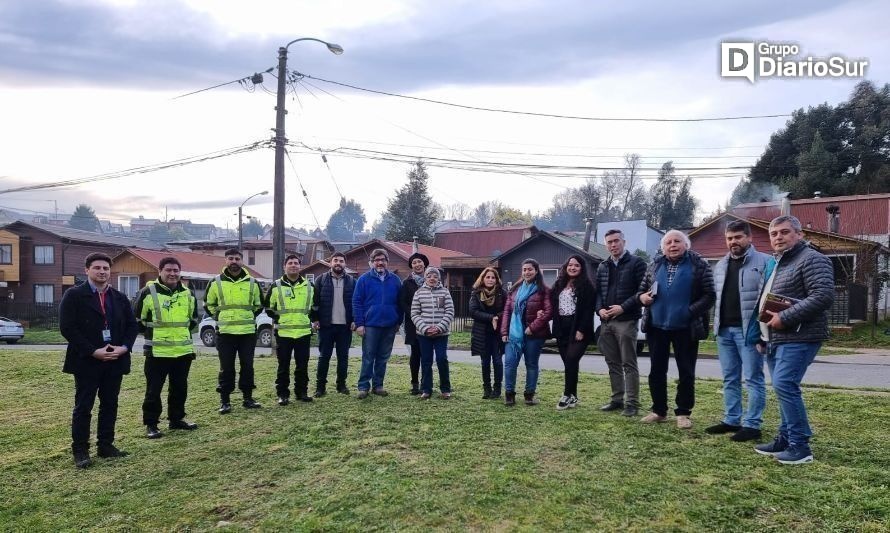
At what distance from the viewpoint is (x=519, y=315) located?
6805mm

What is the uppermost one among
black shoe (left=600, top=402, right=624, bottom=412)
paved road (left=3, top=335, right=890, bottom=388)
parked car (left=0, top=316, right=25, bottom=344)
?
black shoe (left=600, top=402, right=624, bottom=412)

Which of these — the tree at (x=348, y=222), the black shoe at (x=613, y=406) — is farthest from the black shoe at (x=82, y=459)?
the tree at (x=348, y=222)

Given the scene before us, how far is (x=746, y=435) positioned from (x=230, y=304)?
18.3ft

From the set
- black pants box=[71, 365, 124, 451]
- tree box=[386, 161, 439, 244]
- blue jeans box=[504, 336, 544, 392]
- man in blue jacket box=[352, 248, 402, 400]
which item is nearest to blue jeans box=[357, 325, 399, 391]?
man in blue jacket box=[352, 248, 402, 400]

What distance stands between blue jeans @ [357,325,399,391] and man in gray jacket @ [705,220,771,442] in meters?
3.87

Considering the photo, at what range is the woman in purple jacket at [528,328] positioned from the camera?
21.9 feet

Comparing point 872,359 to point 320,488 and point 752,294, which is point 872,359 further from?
point 320,488

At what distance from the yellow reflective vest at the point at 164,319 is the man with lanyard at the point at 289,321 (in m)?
1.16

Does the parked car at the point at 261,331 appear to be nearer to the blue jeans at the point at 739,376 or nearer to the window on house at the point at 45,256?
the blue jeans at the point at 739,376

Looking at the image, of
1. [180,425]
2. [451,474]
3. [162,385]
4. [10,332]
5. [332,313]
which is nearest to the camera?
[451,474]

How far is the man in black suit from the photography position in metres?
5.26

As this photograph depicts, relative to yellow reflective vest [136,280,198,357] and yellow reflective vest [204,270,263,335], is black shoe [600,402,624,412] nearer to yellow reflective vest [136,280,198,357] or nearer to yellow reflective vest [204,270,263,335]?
yellow reflective vest [204,270,263,335]

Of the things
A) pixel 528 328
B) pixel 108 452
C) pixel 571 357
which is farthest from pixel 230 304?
pixel 571 357

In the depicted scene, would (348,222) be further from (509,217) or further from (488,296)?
(488,296)
